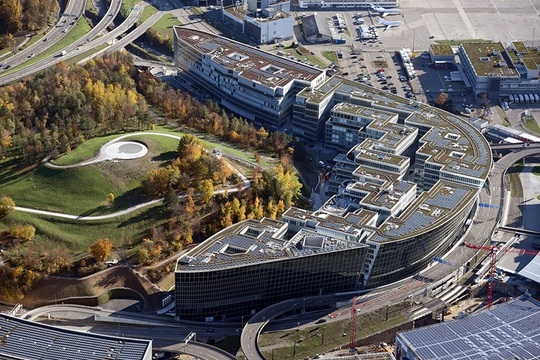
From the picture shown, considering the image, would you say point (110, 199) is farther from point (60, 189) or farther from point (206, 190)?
point (206, 190)

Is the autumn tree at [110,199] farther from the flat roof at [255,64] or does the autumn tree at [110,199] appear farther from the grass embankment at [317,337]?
the flat roof at [255,64]

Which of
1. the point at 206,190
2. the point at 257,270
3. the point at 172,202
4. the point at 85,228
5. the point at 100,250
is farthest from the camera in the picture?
the point at 206,190

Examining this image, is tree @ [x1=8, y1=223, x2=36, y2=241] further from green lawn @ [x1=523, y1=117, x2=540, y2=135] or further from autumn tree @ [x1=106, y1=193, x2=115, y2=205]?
green lawn @ [x1=523, y1=117, x2=540, y2=135]

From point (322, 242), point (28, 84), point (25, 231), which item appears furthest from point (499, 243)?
point (28, 84)

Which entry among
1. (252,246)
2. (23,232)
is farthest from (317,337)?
(23,232)

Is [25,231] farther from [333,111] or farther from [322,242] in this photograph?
[333,111]

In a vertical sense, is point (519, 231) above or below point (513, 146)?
below
